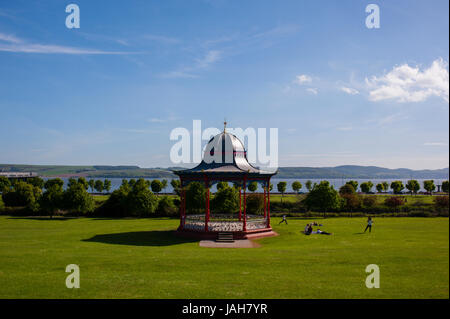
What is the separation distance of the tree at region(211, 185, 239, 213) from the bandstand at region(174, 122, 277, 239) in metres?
16.3

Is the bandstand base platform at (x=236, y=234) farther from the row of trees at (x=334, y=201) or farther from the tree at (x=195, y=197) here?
the row of trees at (x=334, y=201)

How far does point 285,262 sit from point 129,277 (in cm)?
860

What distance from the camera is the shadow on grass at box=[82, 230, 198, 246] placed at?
90.0 feet

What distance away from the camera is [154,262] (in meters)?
19.2

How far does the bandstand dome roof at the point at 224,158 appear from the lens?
31656mm

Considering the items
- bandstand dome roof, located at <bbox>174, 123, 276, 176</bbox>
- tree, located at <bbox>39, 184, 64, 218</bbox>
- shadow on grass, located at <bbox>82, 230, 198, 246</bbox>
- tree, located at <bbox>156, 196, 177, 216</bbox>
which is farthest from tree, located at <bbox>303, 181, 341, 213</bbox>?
tree, located at <bbox>39, 184, 64, 218</bbox>

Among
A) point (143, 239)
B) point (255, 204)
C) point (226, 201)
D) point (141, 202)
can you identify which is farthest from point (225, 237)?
point (255, 204)

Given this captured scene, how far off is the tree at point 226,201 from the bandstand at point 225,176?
53.6ft

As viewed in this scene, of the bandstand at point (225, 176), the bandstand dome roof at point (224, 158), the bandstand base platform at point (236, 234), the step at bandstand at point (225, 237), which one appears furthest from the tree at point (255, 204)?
the step at bandstand at point (225, 237)

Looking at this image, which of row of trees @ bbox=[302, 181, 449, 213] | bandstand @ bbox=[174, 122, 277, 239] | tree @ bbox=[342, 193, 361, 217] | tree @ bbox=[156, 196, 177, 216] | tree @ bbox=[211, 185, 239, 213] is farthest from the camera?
tree @ bbox=[342, 193, 361, 217]

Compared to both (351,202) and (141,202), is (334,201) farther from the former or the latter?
(141,202)

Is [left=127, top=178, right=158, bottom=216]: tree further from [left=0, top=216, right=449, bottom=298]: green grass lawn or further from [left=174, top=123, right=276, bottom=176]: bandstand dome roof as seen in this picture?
[left=0, top=216, right=449, bottom=298]: green grass lawn

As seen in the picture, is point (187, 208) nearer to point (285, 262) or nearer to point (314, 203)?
point (314, 203)
